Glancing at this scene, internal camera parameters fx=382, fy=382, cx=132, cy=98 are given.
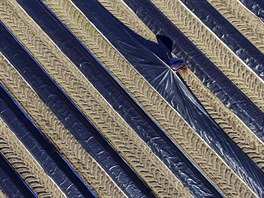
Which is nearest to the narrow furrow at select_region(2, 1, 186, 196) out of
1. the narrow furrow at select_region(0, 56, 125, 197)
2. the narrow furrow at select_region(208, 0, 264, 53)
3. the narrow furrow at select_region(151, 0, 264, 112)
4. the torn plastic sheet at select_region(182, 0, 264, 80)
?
the narrow furrow at select_region(0, 56, 125, 197)

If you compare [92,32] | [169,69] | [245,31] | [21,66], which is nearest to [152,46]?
[169,69]

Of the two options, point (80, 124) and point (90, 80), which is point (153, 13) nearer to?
point (90, 80)

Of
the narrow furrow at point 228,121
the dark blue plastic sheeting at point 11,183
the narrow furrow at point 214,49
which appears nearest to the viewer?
the dark blue plastic sheeting at point 11,183

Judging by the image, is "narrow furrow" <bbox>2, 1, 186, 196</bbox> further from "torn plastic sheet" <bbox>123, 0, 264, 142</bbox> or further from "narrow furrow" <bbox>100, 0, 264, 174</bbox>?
"torn plastic sheet" <bbox>123, 0, 264, 142</bbox>

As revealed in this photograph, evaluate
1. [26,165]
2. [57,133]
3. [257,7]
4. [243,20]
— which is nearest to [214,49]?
[243,20]

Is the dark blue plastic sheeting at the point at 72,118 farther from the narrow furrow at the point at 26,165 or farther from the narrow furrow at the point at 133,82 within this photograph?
the narrow furrow at the point at 133,82

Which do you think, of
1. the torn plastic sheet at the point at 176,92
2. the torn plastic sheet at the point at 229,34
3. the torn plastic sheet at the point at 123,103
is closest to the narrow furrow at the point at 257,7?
the torn plastic sheet at the point at 229,34
